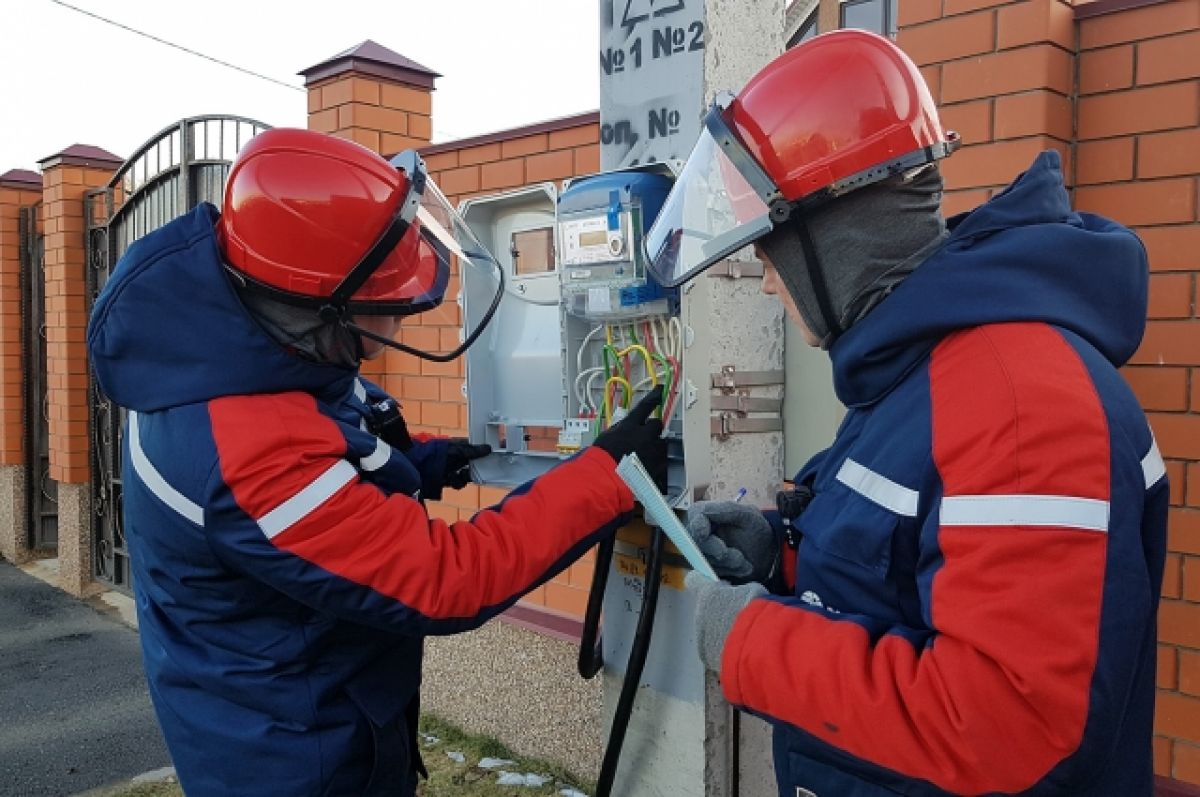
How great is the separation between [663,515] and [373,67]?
3253mm

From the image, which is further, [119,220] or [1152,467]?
[119,220]

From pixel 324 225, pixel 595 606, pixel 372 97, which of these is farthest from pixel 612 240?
pixel 372 97

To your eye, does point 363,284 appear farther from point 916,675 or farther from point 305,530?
point 916,675

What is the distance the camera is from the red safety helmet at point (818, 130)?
1.22 meters

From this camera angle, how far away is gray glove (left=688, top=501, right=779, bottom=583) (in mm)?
1567

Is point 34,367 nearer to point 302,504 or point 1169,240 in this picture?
point 302,504

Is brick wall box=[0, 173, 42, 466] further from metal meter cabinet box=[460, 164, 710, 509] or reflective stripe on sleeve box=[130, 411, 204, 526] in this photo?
reflective stripe on sleeve box=[130, 411, 204, 526]

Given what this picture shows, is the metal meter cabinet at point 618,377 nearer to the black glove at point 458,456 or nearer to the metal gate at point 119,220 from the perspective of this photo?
the black glove at point 458,456

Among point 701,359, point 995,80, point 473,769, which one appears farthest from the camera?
point 473,769

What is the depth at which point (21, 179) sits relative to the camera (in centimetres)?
703

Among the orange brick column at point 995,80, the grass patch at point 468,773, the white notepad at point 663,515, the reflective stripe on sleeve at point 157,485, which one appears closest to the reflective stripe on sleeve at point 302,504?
the reflective stripe on sleeve at point 157,485

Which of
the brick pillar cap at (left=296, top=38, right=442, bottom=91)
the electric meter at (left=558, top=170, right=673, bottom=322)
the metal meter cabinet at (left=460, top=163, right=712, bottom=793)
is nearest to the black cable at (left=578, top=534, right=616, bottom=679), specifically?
the metal meter cabinet at (left=460, top=163, right=712, bottom=793)

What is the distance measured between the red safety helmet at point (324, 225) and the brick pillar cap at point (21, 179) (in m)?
6.50

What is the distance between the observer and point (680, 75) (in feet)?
5.92
